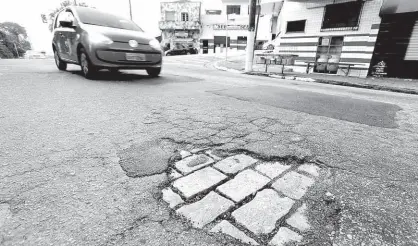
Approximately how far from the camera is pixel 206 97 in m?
4.26

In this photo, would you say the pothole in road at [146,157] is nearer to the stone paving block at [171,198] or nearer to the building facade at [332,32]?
the stone paving block at [171,198]

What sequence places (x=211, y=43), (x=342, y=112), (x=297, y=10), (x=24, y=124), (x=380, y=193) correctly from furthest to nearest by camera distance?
(x=211, y=43)
(x=297, y=10)
(x=342, y=112)
(x=24, y=124)
(x=380, y=193)

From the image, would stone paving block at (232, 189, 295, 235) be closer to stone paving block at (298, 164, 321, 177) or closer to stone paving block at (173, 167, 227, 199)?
stone paving block at (173, 167, 227, 199)

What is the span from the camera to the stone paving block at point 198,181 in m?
1.50

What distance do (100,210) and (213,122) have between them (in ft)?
5.81

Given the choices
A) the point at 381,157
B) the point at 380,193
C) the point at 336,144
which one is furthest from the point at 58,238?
the point at 381,157

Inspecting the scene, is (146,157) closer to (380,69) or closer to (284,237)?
(284,237)

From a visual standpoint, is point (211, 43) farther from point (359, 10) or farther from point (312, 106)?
point (312, 106)

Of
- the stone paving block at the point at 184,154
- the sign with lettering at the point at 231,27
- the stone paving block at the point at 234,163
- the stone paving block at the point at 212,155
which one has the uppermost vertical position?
the sign with lettering at the point at 231,27

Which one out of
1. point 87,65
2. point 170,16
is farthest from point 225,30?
point 87,65

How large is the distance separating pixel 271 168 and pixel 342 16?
1258 centimetres

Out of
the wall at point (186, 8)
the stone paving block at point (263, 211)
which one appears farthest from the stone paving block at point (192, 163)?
the wall at point (186, 8)

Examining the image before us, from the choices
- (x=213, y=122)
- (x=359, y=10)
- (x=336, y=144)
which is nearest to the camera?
(x=336, y=144)

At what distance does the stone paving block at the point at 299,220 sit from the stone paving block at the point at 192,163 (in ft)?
2.49
